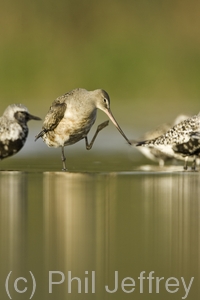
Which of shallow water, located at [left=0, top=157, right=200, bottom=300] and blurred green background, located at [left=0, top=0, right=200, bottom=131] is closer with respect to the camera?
shallow water, located at [left=0, top=157, right=200, bottom=300]

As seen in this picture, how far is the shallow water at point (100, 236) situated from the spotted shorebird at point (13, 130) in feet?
5.13

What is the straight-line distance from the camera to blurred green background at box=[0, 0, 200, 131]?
27922 mm

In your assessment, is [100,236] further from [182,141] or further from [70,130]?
[182,141]

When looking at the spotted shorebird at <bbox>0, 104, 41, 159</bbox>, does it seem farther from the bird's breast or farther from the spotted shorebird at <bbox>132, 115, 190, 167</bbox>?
the spotted shorebird at <bbox>132, 115, 190, 167</bbox>

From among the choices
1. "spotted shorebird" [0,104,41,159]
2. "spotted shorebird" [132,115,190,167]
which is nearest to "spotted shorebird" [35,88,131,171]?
"spotted shorebird" [0,104,41,159]

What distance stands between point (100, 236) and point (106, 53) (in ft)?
68.4

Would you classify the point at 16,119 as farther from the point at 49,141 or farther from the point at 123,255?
the point at 123,255

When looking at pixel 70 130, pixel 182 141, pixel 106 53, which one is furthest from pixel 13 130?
pixel 106 53

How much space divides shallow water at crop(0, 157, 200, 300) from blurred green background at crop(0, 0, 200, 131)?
1480 centimetres

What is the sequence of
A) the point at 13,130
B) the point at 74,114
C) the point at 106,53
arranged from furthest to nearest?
the point at 106,53 < the point at 13,130 < the point at 74,114

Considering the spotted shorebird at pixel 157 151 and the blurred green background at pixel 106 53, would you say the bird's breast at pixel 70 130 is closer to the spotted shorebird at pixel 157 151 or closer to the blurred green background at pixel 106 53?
the spotted shorebird at pixel 157 151

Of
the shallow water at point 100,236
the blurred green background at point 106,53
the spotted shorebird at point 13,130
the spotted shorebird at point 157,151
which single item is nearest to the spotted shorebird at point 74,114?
the spotted shorebird at point 13,130

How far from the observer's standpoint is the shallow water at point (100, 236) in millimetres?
7109

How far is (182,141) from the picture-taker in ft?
43.8
